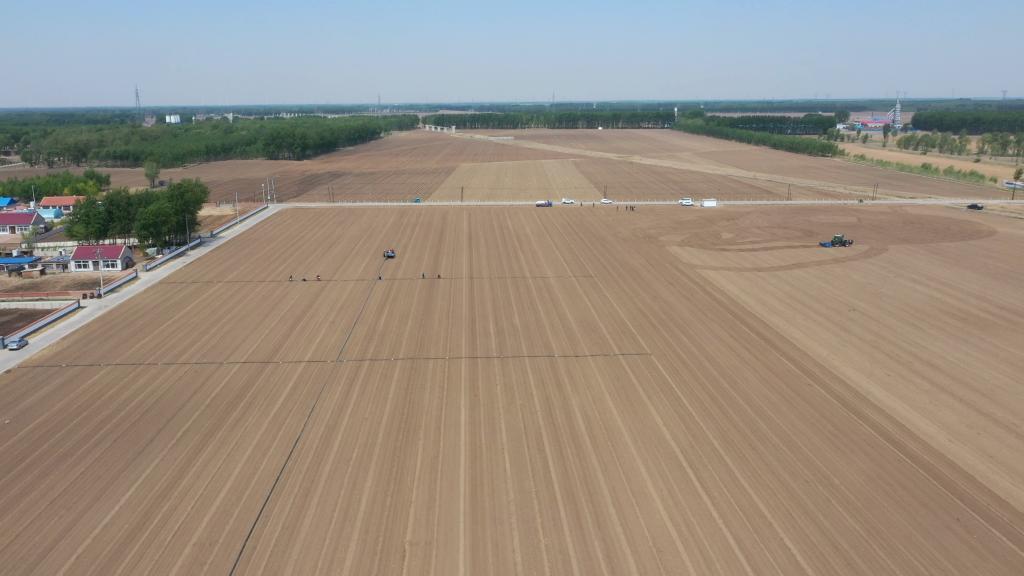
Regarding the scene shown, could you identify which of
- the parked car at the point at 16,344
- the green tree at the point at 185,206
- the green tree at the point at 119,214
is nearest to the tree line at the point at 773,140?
the green tree at the point at 185,206

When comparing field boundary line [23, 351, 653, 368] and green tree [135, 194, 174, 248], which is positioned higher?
green tree [135, 194, 174, 248]

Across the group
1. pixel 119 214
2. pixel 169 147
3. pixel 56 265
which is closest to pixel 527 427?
pixel 56 265

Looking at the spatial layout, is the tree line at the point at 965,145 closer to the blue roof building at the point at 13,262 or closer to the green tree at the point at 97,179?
the green tree at the point at 97,179

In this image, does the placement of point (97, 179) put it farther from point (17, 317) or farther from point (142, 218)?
point (17, 317)

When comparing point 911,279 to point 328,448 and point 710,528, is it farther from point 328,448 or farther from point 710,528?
point 328,448

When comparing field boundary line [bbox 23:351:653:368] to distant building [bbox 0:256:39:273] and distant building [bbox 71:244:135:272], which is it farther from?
distant building [bbox 0:256:39:273]

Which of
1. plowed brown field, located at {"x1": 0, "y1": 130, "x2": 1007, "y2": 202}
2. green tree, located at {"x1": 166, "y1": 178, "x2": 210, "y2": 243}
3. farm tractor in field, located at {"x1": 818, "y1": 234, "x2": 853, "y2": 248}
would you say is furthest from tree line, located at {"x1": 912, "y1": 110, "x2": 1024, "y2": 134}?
green tree, located at {"x1": 166, "y1": 178, "x2": 210, "y2": 243}

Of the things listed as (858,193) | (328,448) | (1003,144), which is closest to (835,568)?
(328,448)
